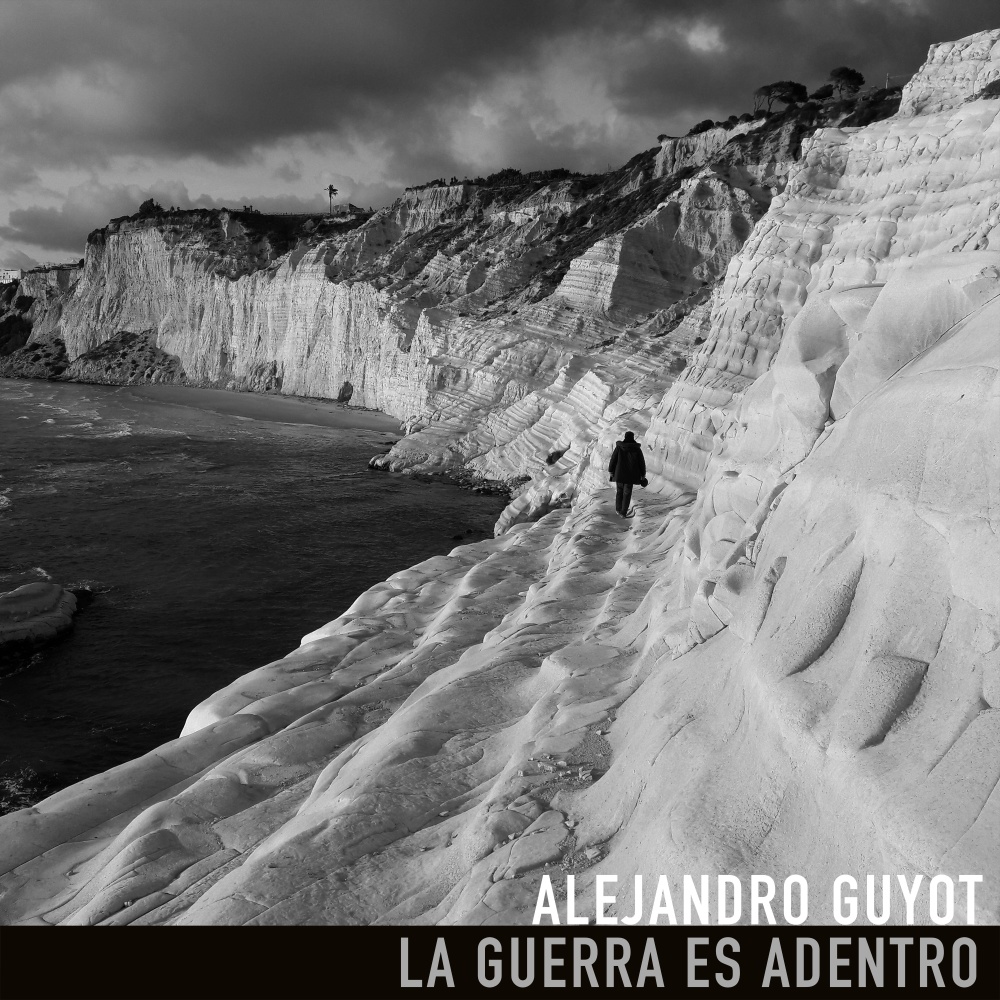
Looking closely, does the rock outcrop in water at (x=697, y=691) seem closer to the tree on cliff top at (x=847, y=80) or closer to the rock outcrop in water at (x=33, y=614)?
the rock outcrop in water at (x=33, y=614)

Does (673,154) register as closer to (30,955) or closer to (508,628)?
(508,628)

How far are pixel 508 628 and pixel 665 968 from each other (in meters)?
6.27

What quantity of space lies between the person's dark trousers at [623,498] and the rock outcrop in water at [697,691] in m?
0.51

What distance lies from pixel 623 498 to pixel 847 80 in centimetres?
5360

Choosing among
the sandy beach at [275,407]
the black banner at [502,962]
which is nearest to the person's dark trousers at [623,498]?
the black banner at [502,962]

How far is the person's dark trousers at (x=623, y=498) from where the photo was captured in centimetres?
1509

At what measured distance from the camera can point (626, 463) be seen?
1419cm

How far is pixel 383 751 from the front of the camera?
675 centimetres

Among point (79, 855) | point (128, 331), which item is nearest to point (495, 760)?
point (79, 855)

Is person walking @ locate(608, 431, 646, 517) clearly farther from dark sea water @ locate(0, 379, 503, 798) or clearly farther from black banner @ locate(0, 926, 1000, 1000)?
black banner @ locate(0, 926, 1000, 1000)

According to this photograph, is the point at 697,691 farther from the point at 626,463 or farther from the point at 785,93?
the point at 785,93

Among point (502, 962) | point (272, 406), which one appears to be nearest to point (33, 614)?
point (502, 962)

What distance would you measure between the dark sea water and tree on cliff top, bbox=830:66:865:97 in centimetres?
4094

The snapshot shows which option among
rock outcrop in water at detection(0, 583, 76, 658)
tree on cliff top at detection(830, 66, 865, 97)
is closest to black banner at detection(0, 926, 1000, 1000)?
rock outcrop in water at detection(0, 583, 76, 658)
